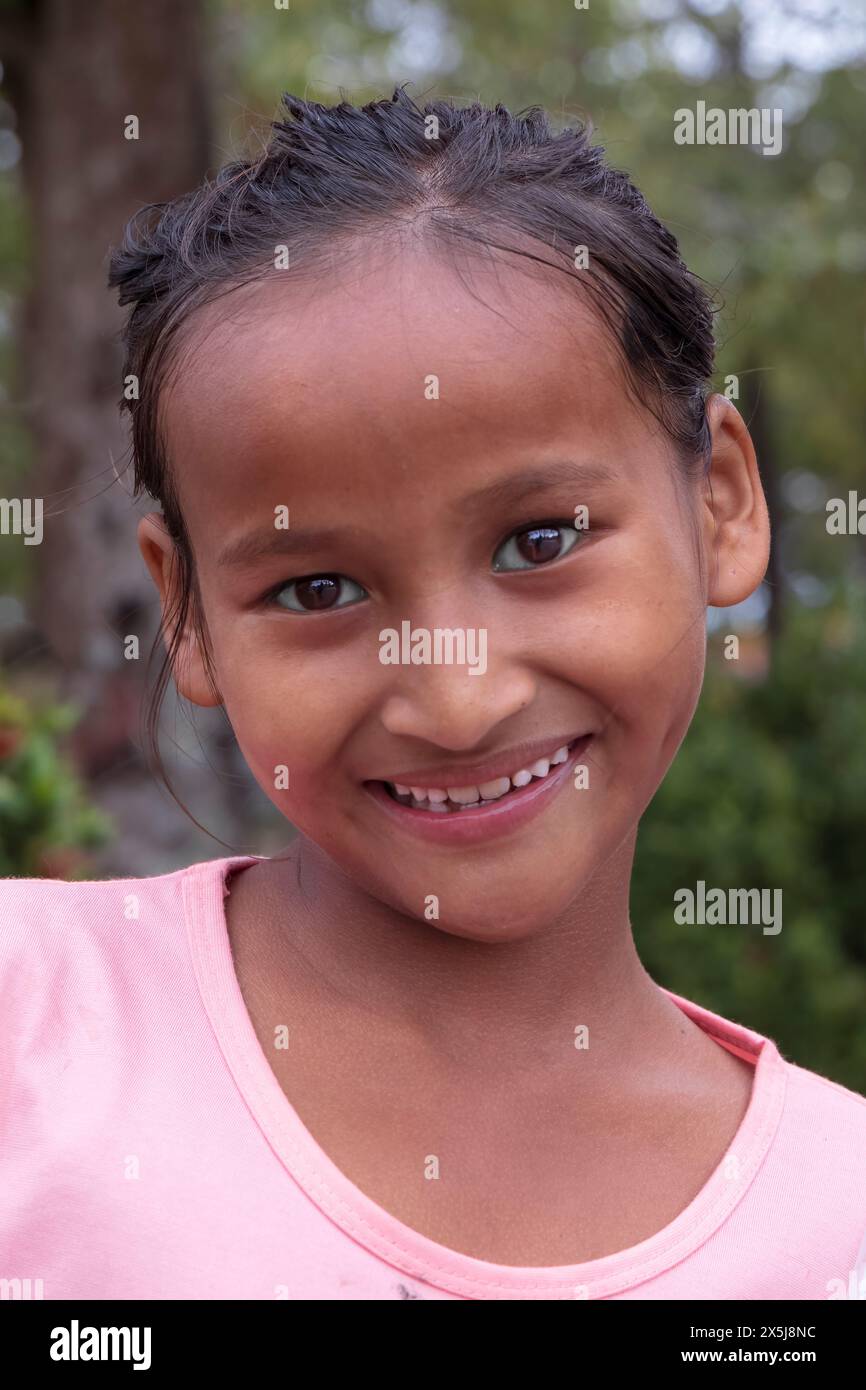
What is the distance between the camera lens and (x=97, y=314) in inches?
204

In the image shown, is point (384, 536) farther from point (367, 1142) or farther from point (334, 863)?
point (367, 1142)

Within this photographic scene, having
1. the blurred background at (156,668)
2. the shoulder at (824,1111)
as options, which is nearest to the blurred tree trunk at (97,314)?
the blurred background at (156,668)

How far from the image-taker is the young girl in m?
1.51

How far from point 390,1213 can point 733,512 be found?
98 centimetres

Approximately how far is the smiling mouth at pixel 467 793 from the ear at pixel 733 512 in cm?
42

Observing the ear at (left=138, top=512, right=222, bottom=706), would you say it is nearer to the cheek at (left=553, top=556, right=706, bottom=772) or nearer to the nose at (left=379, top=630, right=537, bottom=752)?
the nose at (left=379, top=630, right=537, bottom=752)

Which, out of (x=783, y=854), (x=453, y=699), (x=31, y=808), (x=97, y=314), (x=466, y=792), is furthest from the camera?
(x=97, y=314)

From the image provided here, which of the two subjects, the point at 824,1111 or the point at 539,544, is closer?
the point at 539,544

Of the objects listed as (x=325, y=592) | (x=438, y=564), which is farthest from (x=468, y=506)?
(x=325, y=592)

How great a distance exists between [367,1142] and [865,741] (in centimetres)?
403

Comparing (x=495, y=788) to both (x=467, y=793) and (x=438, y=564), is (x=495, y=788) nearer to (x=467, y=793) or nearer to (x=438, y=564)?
(x=467, y=793)

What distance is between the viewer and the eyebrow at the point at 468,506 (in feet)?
4.90

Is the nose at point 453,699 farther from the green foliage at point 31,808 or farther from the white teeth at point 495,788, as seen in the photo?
the green foliage at point 31,808

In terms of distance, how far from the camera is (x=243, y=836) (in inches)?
215
